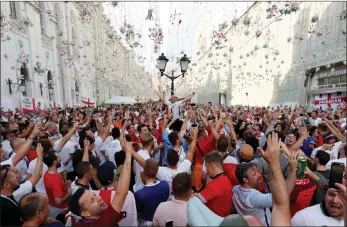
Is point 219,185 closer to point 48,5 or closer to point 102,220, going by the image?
point 102,220

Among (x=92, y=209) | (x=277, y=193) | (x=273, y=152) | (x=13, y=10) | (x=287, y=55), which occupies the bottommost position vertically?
(x=92, y=209)

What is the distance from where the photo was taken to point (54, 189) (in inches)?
126

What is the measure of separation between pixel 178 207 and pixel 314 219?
3.81 feet

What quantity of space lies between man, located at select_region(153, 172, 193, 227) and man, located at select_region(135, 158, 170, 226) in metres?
0.39

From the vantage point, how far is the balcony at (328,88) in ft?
64.0

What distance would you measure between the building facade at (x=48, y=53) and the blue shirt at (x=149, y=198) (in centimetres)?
531

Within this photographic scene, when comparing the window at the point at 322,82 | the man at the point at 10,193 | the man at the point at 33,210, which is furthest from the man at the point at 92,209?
the window at the point at 322,82

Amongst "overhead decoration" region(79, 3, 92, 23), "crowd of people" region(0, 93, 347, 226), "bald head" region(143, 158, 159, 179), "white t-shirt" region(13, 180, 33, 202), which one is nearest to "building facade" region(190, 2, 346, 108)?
"overhead decoration" region(79, 3, 92, 23)

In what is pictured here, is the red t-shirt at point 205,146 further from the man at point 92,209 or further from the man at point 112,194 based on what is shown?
the man at point 92,209

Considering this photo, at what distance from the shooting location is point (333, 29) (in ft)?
67.6

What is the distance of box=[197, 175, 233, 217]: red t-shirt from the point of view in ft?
8.87

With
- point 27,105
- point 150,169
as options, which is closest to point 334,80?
point 27,105

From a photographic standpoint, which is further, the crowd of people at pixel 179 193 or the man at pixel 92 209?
the man at pixel 92 209

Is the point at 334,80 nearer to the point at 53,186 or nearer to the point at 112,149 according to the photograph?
the point at 112,149
